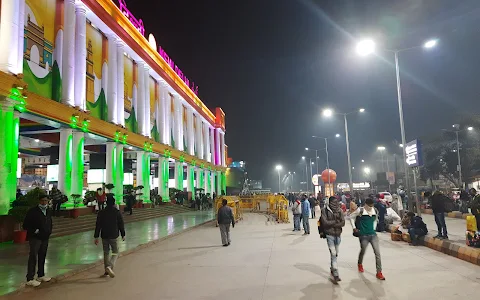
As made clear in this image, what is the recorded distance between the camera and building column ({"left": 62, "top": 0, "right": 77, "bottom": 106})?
20859 mm

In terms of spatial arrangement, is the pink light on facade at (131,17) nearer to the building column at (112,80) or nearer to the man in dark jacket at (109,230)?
the building column at (112,80)

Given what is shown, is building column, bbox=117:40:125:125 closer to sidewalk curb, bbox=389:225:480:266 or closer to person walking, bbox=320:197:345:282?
sidewalk curb, bbox=389:225:480:266

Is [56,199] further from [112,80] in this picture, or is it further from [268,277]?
[268,277]

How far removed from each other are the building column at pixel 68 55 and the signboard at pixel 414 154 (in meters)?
18.5

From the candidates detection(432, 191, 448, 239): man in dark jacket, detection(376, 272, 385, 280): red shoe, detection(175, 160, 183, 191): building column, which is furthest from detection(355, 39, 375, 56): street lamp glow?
detection(175, 160, 183, 191): building column

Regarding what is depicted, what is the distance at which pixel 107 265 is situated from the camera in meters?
7.77

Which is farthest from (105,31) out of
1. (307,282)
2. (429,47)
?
(307,282)

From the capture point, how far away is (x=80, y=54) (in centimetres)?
2248

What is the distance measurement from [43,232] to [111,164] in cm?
2007

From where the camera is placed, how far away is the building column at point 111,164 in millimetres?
26359

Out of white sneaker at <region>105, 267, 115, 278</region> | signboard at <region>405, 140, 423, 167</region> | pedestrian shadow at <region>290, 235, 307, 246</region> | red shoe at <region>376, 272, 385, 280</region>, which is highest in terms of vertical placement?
signboard at <region>405, 140, 423, 167</region>

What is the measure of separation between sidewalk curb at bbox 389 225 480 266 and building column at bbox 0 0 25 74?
1817 centimetres

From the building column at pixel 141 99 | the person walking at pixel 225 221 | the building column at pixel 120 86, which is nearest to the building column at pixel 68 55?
the building column at pixel 120 86

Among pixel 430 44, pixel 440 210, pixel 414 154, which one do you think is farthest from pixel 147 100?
pixel 440 210
